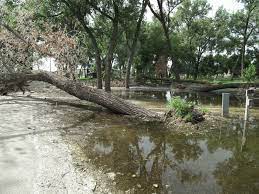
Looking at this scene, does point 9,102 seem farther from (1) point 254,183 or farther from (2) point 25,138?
(1) point 254,183

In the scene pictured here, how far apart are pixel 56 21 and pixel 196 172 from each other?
2523cm

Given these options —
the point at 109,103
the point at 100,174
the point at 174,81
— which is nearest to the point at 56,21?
the point at 174,81

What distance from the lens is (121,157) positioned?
22.3 ft

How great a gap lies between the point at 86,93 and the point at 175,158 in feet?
25.1

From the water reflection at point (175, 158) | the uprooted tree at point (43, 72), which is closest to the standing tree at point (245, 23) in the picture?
the uprooted tree at point (43, 72)

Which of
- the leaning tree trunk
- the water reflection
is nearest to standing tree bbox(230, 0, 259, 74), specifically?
the leaning tree trunk

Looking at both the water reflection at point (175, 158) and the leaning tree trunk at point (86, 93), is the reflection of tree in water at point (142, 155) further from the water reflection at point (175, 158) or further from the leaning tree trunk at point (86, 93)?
the leaning tree trunk at point (86, 93)

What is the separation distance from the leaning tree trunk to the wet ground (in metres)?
1.39

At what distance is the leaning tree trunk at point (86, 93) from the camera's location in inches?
476

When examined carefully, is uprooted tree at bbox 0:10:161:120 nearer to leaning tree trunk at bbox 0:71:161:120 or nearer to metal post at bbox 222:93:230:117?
leaning tree trunk at bbox 0:71:161:120

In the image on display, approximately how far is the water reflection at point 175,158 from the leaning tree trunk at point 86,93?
82.7 inches

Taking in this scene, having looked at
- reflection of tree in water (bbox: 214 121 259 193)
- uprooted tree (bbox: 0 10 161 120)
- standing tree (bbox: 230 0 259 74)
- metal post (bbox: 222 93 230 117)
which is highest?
standing tree (bbox: 230 0 259 74)

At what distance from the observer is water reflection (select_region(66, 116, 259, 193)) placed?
5.34m

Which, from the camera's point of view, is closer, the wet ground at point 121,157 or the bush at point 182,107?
the wet ground at point 121,157
